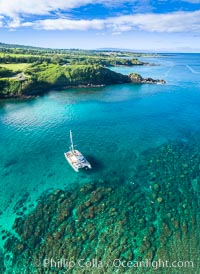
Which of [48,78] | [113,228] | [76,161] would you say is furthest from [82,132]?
[48,78]

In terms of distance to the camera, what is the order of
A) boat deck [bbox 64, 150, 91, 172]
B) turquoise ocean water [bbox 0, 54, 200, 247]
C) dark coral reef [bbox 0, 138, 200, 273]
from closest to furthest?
1. dark coral reef [bbox 0, 138, 200, 273]
2. turquoise ocean water [bbox 0, 54, 200, 247]
3. boat deck [bbox 64, 150, 91, 172]

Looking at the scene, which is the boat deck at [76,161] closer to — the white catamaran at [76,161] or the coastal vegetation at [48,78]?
the white catamaran at [76,161]

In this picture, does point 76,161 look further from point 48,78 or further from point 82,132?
point 48,78

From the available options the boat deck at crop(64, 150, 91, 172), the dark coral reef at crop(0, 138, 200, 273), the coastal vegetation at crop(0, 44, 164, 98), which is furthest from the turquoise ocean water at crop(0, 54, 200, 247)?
the coastal vegetation at crop(0, 44, 164, 98)

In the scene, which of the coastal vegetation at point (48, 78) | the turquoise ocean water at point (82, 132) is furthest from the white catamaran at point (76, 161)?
the coastal vegetation at point (48, 78)

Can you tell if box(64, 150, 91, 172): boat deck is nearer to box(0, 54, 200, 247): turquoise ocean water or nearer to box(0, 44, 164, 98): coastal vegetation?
box(0, 54, 200, 247): turquoise ocean water

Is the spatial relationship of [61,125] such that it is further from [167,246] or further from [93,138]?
[167,246]

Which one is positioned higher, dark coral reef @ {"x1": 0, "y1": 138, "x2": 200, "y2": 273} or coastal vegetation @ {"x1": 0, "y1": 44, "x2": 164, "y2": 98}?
coastal vegetation @ {"x1": 0, "y1": 44, "x2": 164, "y2": 98}
